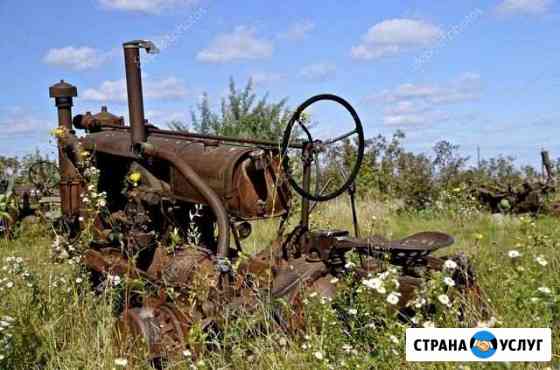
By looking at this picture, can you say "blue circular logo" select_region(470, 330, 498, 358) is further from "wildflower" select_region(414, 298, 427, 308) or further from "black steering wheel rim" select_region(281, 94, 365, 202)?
"black steering wheel rim" select_region(281, 94, 365, 202)

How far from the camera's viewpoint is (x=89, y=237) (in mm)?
4703

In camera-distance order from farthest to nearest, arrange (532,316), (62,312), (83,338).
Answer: (62,312)
(83,338)
(532,316)

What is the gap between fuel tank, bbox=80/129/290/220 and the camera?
4.74m

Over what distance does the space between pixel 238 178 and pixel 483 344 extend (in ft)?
7.46

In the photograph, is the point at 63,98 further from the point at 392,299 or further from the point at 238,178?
the point at 392,299

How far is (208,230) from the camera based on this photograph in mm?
5777

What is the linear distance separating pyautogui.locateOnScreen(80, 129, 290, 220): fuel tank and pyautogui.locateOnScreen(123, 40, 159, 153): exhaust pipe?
0.36m

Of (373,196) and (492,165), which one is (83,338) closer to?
(373,196)

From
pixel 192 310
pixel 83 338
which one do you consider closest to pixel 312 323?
pixel 192 310

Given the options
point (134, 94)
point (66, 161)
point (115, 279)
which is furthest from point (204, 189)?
point (66, 161)

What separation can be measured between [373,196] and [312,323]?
9.44 metres

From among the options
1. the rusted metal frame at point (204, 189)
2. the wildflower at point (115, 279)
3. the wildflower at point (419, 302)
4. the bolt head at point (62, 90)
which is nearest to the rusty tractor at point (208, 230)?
the rusted metal frame at point (204, 189)

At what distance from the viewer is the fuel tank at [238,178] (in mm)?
4738
